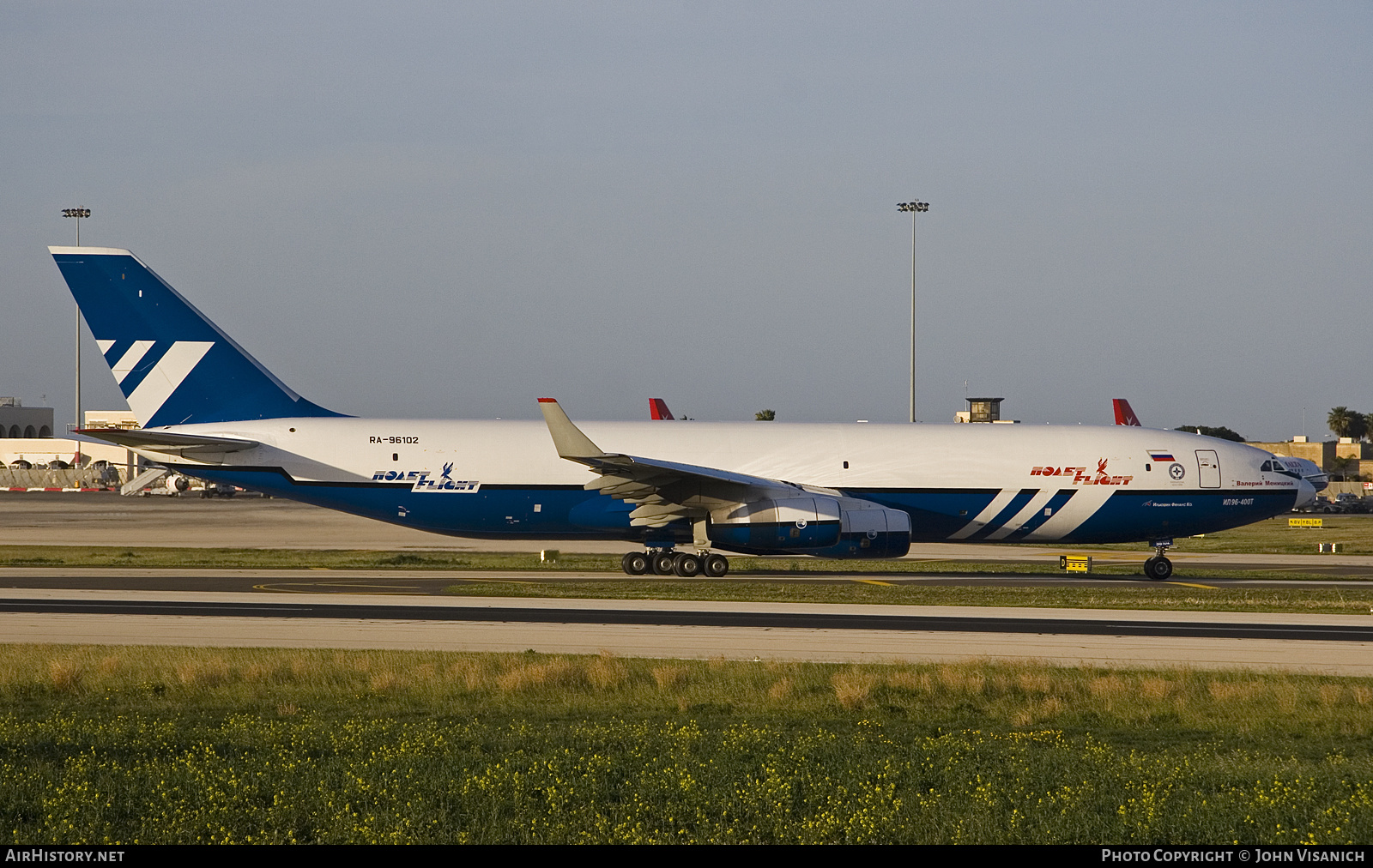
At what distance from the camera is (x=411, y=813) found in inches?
375

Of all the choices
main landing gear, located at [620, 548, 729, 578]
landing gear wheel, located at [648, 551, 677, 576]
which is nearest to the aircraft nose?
main landing gear, located at [620, 548, 729, 578]

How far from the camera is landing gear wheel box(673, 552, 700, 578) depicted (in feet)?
109

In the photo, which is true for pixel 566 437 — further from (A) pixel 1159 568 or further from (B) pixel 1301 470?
(B) pixel 1301 470

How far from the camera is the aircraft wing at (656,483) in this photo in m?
30.8

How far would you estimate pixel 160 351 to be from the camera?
111ft

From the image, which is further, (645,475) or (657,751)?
(645,475)

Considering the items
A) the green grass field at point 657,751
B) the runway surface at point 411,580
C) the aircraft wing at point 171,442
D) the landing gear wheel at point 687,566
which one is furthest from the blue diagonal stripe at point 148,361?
the green grass field at point 657,751

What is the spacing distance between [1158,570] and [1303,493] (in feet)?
18.5

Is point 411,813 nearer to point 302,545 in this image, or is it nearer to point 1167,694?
point 1167,694

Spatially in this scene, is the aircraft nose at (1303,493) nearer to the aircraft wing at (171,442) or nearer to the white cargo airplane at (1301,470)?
the white cargo airplane at (1301,470)

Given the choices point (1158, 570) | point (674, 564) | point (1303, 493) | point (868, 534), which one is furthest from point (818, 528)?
point (1303, 493)

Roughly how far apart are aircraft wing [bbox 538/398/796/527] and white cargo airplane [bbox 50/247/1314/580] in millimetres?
67

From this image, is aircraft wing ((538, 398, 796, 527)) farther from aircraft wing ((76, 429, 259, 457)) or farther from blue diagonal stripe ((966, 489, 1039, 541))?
aircraft wing ((76, 429, 259, 457))

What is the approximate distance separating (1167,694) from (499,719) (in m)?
8.32
